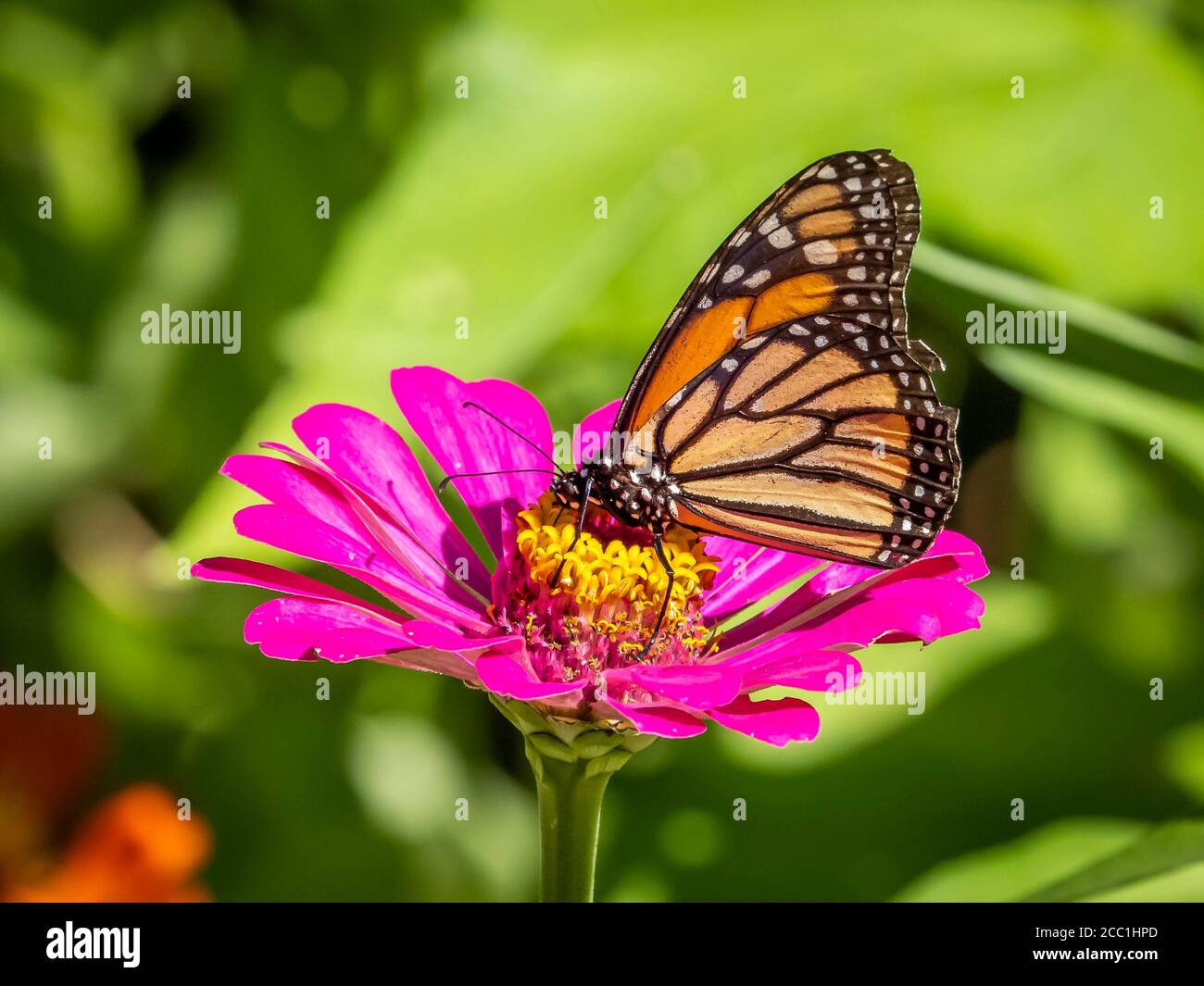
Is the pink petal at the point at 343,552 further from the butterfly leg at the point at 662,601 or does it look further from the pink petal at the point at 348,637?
the butterfly leg at the point at 662,601

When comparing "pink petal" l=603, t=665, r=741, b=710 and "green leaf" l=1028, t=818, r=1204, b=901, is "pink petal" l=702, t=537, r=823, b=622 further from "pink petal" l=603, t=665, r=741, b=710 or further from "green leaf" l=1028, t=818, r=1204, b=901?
"green leaf" l=1028, t=818, r=1204, b=901

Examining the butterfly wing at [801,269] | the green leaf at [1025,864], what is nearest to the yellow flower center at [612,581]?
the butterfly wing at [801,269]

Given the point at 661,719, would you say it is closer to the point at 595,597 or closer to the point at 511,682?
the point at 511,682

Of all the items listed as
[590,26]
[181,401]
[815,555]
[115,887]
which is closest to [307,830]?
[115,887]

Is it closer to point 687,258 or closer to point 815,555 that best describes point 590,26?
point 687,258

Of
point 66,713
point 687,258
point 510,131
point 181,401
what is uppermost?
point 510,131


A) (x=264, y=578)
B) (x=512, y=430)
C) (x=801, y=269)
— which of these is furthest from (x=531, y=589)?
(x=801, y=269)

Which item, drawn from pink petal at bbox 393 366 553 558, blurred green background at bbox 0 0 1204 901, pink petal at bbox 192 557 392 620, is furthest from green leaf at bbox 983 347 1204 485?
pink petal at bbox 192 557 392 620
